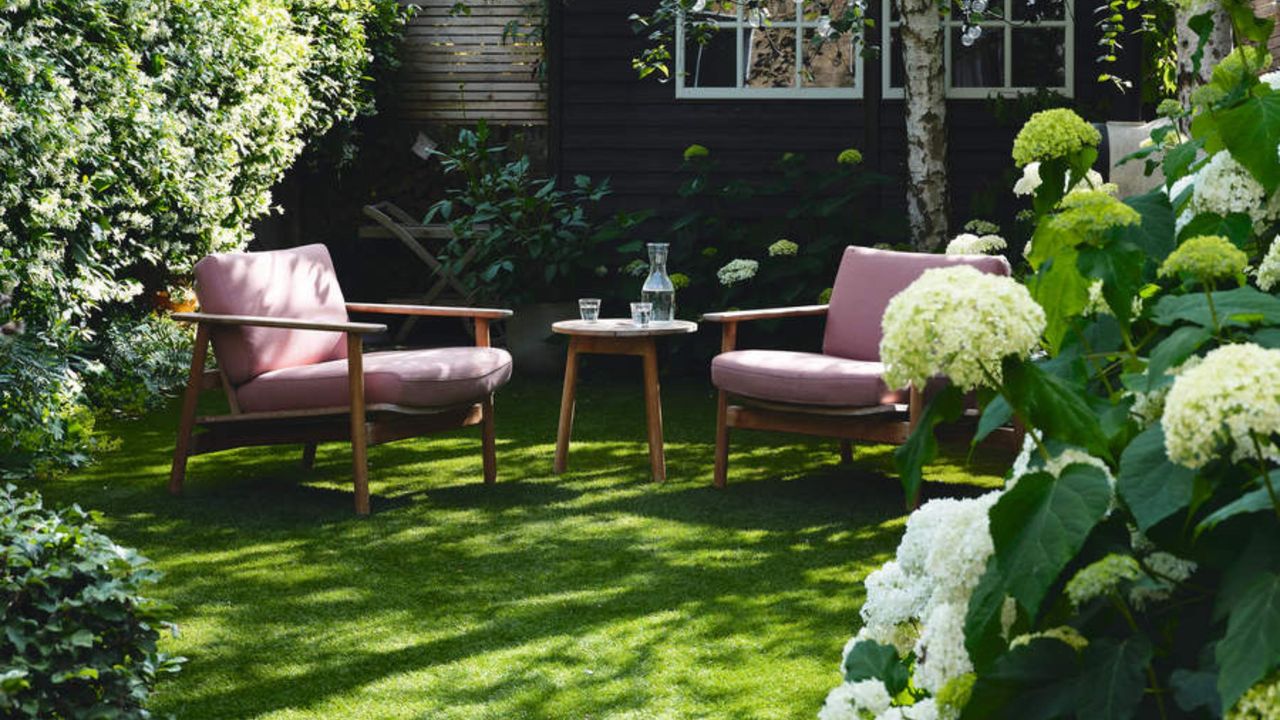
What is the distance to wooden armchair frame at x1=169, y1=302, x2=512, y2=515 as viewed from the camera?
4.69 m

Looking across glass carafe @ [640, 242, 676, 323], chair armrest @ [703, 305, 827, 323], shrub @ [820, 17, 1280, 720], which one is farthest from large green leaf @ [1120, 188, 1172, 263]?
Result: glass carafe @ [640, 242, 676, 323]

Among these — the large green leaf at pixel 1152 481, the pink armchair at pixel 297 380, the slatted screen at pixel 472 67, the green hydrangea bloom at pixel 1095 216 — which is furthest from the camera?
the slatted screen at pixel 472 67

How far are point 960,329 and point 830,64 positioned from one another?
8058 millimetres

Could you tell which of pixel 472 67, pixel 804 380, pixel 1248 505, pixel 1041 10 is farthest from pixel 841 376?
pixel 472 67

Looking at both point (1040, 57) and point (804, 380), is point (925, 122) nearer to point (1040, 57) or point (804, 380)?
point (1040, 57)

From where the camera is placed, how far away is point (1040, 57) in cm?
875

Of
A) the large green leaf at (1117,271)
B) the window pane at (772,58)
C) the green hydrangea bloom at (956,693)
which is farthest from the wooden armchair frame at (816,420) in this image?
the window pane at (772,58)

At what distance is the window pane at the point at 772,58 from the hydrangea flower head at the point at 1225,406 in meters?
8.17

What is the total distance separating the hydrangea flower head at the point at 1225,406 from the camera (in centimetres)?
97

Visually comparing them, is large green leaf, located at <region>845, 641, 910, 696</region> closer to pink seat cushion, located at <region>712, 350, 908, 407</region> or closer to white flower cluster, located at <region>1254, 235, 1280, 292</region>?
white flower cluster, located at <region>1254, 235, 1280, 292</region>

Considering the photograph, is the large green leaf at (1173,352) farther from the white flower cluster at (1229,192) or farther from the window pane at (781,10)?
the window pane at (781,10)

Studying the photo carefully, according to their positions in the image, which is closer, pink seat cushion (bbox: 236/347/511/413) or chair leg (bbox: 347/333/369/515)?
chair leg (bbox: 347/333/369/515)

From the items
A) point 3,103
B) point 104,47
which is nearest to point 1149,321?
point 3,103

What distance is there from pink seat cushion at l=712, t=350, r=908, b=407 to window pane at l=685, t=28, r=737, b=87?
4.28 meters
